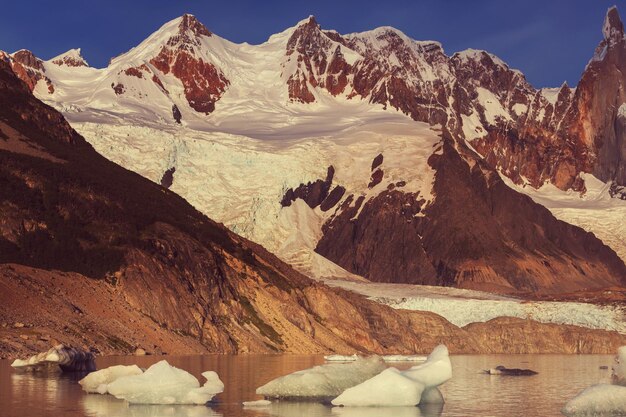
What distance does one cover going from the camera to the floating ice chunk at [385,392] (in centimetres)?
6038

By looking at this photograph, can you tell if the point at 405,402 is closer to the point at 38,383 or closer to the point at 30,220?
the point at 38,383

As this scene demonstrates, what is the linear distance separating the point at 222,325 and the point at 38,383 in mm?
79875

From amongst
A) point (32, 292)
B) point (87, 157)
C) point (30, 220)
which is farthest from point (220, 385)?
point (87, 157)

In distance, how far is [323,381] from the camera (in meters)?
66.2

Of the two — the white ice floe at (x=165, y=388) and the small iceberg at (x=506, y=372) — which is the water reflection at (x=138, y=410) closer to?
the white ice floe at (x=165, y=388)

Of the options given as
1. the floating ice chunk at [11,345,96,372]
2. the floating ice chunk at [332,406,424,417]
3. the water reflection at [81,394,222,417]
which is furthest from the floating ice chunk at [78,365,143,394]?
the floating ice chunk at [11,345,96,372]

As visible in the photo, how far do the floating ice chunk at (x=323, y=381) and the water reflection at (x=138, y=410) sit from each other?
4828mm

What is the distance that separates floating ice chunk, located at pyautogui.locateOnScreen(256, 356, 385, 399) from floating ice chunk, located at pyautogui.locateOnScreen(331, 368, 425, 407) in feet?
13.2

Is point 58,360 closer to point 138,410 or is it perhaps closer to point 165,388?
point 165,388

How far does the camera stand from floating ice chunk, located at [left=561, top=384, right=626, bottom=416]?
5850cm

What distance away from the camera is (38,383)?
7650 centimetres

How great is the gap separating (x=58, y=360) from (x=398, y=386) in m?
31.8

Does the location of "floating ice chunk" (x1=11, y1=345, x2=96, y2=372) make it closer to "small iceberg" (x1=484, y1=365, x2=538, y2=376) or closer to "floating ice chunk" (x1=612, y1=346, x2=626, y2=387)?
"floating ice chunk" (x1=612, y1=346, x2=626, y2=387)

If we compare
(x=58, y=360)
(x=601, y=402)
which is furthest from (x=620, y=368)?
(x=58, y=360)
